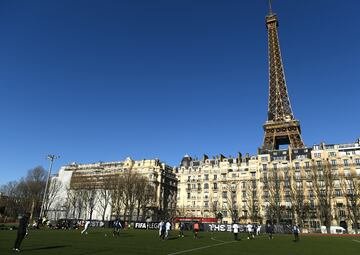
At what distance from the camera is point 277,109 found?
4532 inches

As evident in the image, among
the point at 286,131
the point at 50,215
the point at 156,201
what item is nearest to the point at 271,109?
the point at 286,131

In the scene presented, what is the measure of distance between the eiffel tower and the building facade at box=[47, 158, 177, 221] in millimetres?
39744

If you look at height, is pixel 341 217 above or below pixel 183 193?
below

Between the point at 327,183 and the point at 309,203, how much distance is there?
14.4 metres

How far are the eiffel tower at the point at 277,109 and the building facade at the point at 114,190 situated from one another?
39744 millimetres

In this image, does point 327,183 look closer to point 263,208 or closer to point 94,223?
point 263,208

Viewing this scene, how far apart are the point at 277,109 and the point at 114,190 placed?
6383 centimetres

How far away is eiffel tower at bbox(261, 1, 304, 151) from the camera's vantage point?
104688 millimetres

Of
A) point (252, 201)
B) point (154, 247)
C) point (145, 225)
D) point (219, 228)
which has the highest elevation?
point (252, 201)

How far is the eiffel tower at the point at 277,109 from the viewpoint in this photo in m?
105

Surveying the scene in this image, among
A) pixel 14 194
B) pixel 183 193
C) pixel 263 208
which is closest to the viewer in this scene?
pixel 263 208

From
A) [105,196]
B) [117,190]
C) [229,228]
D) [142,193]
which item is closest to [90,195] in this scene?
[105,196]

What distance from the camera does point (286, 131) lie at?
346 ft

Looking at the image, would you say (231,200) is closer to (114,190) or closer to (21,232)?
(114,190)
